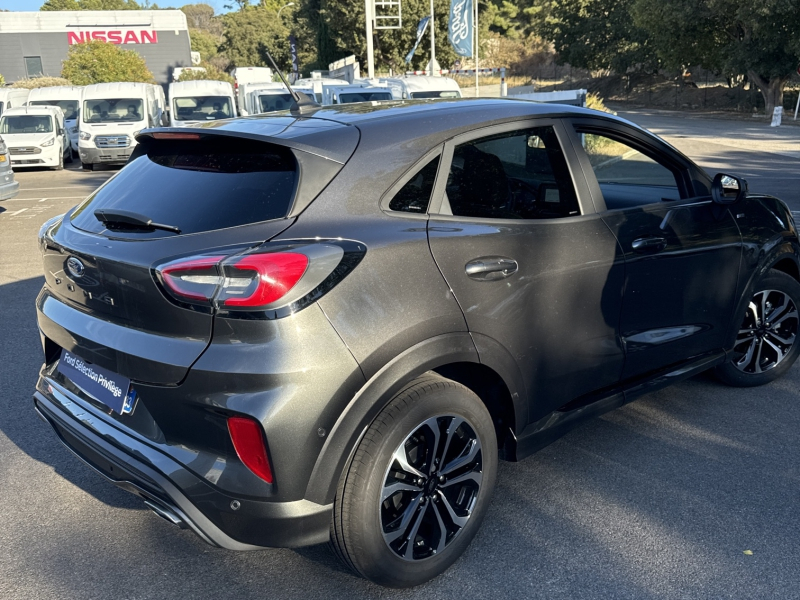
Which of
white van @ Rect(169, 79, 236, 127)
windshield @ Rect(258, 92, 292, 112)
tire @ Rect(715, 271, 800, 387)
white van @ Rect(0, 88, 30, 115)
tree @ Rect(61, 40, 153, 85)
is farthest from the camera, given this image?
tree @ Rect(61, 40, 153, 85)

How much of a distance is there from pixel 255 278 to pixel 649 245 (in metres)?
2.01

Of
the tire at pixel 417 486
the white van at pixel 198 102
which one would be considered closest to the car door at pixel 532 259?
the tire at pixel 417 486

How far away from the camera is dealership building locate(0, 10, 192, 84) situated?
58.8 metres

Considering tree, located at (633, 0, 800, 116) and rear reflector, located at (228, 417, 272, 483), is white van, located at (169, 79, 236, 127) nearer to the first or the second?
tree, located at (633, 0, 800, 116)

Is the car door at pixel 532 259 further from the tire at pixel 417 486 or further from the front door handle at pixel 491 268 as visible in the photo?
the tire at pixel 417 486

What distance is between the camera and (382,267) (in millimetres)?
2605

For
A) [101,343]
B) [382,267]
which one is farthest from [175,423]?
[382,267]

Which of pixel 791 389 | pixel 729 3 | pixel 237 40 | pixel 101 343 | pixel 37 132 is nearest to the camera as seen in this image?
pixel 101 343

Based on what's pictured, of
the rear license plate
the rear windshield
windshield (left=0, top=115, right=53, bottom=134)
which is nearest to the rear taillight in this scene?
the rear windshield

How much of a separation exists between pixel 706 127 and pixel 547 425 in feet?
93.7

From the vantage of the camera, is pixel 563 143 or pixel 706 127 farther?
pixel 706 127

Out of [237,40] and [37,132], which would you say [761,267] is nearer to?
[37,132]

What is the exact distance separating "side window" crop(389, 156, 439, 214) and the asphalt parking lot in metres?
1.40

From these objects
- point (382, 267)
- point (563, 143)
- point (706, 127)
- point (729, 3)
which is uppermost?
point (729, 3)
